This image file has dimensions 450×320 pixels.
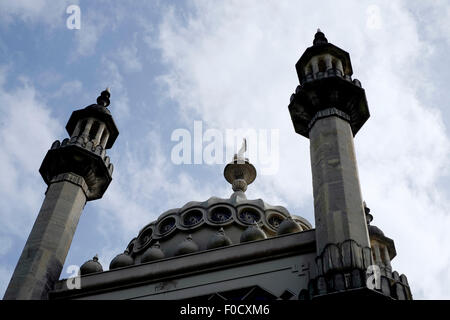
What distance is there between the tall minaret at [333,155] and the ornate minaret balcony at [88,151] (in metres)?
6.49

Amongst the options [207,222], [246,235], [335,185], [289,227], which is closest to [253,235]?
[246,235]

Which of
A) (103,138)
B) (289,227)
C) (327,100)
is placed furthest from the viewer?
(103,138)

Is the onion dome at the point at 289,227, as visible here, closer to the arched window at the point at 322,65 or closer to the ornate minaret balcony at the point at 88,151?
the arched window at the point at 322,65

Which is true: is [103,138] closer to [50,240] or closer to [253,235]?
[50,240]

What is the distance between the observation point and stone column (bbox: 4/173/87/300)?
1502 centimetres

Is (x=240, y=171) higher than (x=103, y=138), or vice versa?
(x=240, y=171)

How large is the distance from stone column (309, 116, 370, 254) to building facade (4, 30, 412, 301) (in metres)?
0.03

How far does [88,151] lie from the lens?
18719mm

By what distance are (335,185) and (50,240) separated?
7981 millimetres

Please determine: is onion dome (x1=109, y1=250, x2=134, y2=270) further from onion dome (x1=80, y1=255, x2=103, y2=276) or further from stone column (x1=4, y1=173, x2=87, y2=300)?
stone column (x1=4, y1=173, x2=87, y2=300)
